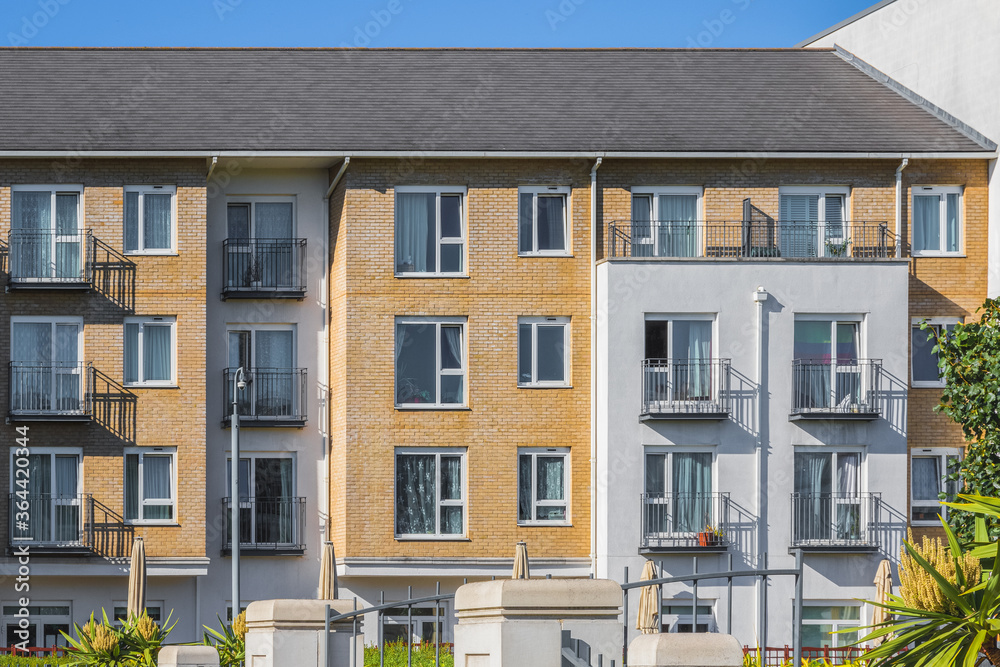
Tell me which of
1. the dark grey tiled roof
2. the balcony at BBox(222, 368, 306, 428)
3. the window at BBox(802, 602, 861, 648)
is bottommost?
the window at BBox(802, 602, 861, 648)

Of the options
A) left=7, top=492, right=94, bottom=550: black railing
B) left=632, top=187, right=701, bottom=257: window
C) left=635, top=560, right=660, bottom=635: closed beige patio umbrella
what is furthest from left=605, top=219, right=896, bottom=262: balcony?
left=7, top=492, right=94, bottom=550: black railing

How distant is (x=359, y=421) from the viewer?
3166 cm

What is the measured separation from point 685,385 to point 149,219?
40.5 ft

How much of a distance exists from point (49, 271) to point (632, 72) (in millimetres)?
14534

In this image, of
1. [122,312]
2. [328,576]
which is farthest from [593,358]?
[122,312]

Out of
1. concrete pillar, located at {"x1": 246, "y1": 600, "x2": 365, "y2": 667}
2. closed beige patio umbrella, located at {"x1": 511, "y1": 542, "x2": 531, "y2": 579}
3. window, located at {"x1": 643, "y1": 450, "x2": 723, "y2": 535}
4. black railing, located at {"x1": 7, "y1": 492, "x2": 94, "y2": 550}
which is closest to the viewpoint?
concrete pillar, located at {"x1": 246, "y1": 600, "x2": 365, "y2": 667}

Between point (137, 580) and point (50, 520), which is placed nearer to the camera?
point (137, 580)

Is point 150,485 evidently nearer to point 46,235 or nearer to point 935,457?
point 46,235

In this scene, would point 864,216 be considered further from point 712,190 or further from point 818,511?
point 818,511

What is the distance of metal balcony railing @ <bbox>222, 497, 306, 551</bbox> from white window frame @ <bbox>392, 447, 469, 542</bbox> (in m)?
2.35

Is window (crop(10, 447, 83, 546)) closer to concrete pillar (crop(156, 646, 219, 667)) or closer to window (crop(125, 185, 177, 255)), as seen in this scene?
window (crop(125, 185, 177, 255))

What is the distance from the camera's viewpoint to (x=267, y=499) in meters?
32.3

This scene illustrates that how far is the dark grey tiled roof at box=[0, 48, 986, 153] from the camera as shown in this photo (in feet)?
105

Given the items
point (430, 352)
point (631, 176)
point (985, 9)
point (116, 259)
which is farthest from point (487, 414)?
point (985, 9)
